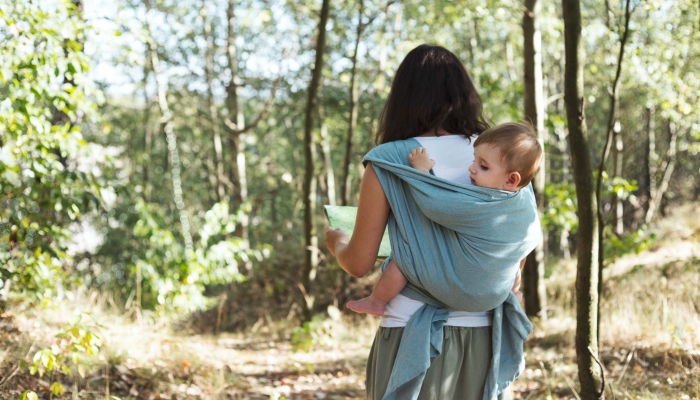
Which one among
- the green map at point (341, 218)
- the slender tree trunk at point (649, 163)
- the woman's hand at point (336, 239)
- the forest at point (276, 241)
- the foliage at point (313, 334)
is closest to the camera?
the woman's hand at point (336, 239)

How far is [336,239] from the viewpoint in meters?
2.14

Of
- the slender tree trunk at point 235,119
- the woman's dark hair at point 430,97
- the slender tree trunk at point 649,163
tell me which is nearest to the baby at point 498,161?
the woman's dark hair at point 430,97

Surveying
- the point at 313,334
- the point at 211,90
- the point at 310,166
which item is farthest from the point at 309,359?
the point at 211,90

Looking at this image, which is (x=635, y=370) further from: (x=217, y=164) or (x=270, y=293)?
(x=217, y=164)

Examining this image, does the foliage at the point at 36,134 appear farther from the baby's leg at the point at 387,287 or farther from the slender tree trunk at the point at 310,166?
the slender tree trunk at the point at 310,166

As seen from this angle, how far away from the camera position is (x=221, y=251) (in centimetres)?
735

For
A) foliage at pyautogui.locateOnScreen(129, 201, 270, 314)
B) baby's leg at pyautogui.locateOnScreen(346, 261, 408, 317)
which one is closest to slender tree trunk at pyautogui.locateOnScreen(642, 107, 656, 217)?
foliage at pyautogui.locateOnScreen(129, 201, 270, 314)

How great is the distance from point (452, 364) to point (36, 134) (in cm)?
322

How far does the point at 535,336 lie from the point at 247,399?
3.00m

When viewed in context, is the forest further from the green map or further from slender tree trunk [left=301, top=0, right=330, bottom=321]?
the green map

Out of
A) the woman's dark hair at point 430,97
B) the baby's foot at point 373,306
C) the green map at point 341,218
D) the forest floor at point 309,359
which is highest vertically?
the woman's dark hair at point 430,97

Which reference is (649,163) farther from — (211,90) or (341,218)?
(341,218)

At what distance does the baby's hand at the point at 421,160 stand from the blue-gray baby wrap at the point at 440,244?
0.12 feet

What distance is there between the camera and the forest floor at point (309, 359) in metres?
4.11
